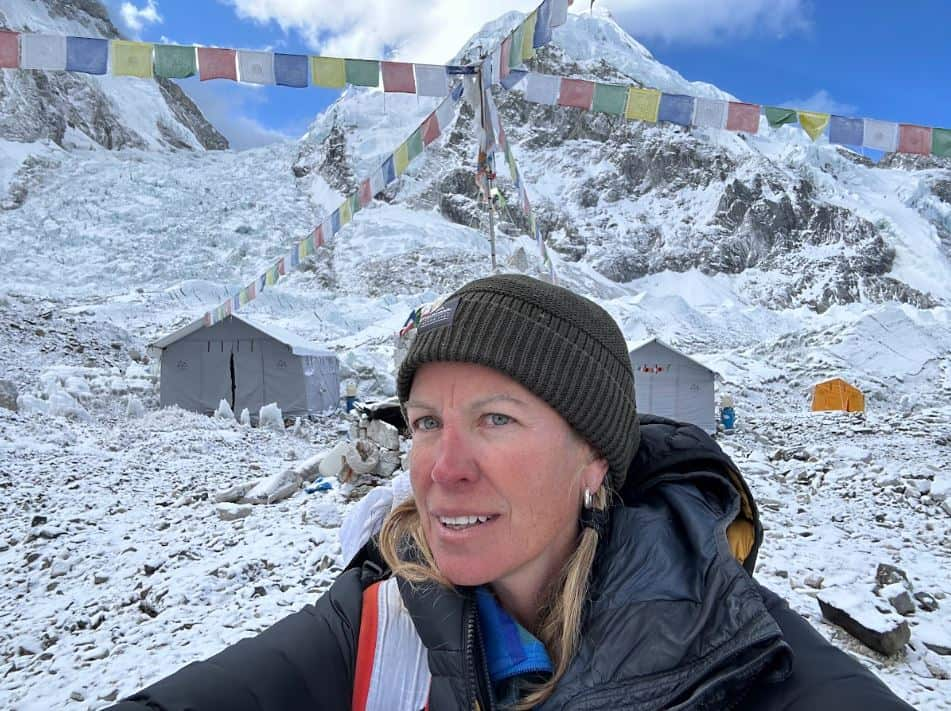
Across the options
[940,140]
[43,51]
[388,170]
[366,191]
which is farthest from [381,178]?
[940,140]

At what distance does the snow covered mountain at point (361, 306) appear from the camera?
4.75 metres

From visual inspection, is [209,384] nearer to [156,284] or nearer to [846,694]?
[846,694]

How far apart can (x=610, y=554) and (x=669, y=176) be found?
92.1 meters

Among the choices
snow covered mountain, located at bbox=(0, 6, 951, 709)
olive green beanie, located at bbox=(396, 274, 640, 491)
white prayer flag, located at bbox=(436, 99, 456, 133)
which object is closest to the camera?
olive green beanie, located at bbox=(396, 274, 640, 491)

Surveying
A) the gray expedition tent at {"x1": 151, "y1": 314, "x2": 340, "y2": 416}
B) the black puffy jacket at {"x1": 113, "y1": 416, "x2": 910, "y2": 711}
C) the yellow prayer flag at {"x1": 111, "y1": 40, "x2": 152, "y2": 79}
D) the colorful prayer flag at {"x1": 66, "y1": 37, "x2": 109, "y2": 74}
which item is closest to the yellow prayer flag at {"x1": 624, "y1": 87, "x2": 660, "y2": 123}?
the yellow prayer flag at {"x1": 111, "y1": 40, "x2": 152, "y2": 79}

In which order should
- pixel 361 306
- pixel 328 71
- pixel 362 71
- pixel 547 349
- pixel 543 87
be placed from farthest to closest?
pixel 361 306 < pixel 543 87 < pixel 362 71 < pixel 328 71 < pixel 547 349

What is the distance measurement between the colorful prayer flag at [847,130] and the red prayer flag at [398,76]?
5818 mm

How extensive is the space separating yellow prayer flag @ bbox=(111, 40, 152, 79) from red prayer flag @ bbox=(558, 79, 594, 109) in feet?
17.6

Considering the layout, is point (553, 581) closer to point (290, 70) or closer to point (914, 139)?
point (290, 70)

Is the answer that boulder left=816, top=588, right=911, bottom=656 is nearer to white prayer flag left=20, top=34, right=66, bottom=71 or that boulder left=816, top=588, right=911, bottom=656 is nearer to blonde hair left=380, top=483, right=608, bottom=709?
blonde hair left=380, top=483, right=608, bottom=709

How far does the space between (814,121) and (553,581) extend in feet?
27.9

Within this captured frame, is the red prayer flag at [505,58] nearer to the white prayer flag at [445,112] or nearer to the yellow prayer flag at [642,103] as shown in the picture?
the white prayer flag at [445,112]

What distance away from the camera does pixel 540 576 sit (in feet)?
4.48

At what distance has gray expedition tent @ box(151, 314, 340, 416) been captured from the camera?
16.7 metres
